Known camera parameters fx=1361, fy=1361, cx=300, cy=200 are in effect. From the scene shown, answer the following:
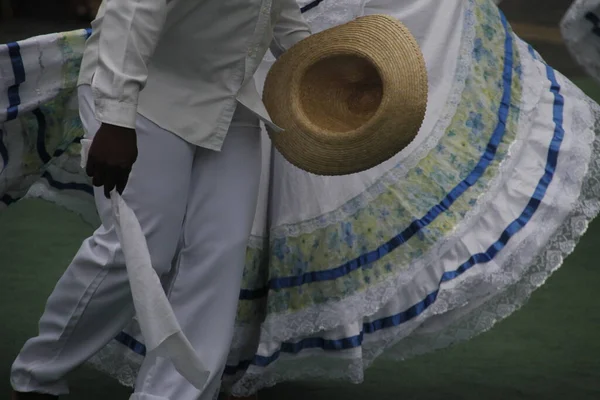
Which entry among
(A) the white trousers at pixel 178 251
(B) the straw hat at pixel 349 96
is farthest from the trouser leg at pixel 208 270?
(B) the straw hat at pixel 349 96

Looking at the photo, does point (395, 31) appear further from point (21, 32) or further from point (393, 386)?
point (21, 32)

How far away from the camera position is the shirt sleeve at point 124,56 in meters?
2.82

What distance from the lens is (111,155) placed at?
2.82 metres

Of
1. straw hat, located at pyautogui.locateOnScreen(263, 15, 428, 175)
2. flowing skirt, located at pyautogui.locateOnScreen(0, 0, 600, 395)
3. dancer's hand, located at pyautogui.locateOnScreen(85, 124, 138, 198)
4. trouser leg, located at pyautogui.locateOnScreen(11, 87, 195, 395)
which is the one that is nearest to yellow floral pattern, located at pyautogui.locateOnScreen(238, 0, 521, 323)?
flowing skirt, located at pyautogui.locateOnScreen(0, 0, 600, 395)

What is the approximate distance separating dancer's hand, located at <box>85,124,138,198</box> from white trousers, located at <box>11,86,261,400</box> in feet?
0.67

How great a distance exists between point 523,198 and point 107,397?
1.27 m

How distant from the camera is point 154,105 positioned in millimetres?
3084

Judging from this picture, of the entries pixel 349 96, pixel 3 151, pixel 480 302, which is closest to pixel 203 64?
pixel 349 96

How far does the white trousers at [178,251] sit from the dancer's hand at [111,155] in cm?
21

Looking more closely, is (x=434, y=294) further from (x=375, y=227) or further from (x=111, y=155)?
(x=111, y=155)

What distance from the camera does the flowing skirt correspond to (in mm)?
3549

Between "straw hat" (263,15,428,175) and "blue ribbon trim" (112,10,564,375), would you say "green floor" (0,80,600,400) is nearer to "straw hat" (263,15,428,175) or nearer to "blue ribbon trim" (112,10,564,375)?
"blue ribbon trim" (112,10,564,375)

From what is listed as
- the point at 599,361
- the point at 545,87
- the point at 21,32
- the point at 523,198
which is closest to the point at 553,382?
the point at 599,361

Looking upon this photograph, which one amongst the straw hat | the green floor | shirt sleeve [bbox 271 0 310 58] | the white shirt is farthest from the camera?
the green floor
